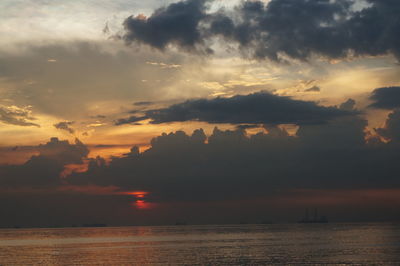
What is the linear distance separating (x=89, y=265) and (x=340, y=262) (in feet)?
205

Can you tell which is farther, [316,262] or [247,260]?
[247,260]

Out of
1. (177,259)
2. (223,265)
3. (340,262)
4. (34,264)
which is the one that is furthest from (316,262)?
(34,264)

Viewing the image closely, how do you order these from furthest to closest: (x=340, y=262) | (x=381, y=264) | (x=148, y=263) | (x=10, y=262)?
(x=10, y=262) < (x=148, y=263) < (x=340, y=262) < (x=381, y=264)

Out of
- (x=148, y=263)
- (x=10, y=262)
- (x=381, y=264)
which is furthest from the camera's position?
(x=10, y=262)

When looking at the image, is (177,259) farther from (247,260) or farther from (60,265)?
(60,265)

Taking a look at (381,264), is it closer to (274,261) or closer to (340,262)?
(340,262)

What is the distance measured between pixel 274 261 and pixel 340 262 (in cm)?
1652

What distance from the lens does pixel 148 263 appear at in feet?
421

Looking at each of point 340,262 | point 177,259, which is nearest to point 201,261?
point 177,259

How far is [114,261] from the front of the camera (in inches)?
5320

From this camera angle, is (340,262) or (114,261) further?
(114,261)

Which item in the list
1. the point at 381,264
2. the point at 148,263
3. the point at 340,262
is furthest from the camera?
the point at 148,263

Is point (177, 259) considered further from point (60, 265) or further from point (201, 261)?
point (60, 265)

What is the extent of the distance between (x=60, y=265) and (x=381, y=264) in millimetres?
78705
